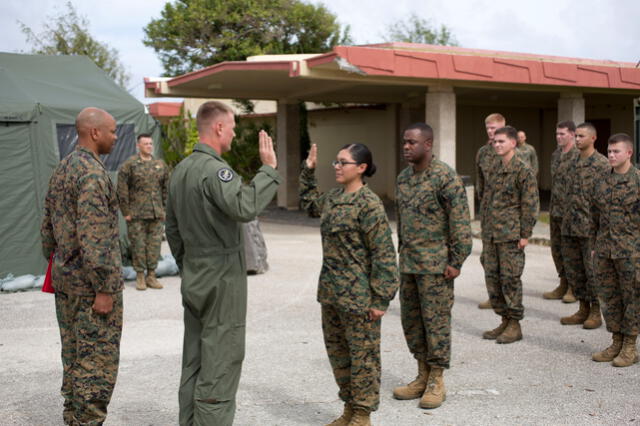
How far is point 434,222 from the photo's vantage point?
4527 millimetres

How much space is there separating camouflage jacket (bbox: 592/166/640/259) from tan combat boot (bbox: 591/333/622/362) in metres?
0.67

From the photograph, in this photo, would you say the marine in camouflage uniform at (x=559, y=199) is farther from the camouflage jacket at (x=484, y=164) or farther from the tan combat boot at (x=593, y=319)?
the tan combat boot at (x=593, y=319)

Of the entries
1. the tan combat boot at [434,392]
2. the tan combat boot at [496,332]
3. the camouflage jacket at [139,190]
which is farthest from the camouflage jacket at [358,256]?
the camouflage jacket at [139,190]

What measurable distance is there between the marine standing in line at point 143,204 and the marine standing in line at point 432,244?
15.5ft

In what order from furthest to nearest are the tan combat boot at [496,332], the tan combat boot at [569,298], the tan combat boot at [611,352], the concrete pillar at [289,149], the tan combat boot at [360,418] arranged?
the concrete pillar at [289,149] → the tan combat boot at [569,298] → the tan combat boot at [496,332] → the tan combat boot at [611,352] → the tan combat boot at [360,418]

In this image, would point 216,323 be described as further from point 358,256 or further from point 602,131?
point 602,131

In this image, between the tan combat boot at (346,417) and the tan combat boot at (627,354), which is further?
the tan combat boot at (627,354)

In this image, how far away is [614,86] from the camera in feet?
52.2

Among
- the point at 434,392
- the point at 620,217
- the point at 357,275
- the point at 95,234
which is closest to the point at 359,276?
the point at 357,275


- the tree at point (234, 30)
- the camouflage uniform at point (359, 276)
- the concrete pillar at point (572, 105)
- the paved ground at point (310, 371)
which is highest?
the tree at point (234, 30)

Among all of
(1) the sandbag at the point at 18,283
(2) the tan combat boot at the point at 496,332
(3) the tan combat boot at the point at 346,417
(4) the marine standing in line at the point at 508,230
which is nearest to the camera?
(3) the tan combat boot at the point at 346,417

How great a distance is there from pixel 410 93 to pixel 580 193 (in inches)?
511

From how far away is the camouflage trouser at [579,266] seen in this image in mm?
6578

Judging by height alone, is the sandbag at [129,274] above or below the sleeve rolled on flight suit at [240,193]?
below
